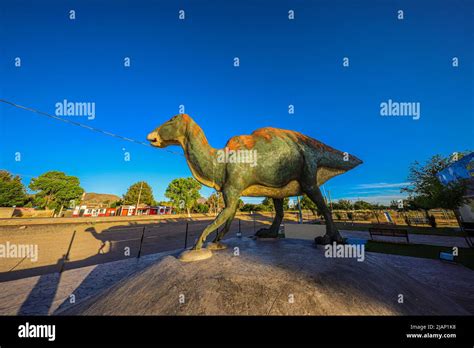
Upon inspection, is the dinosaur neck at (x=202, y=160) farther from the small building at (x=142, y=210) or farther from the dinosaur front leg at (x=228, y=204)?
the small building at (x=142, y=210)

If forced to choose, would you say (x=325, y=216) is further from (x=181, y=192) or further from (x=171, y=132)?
(x=181, y=192)

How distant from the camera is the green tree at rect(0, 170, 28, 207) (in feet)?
132

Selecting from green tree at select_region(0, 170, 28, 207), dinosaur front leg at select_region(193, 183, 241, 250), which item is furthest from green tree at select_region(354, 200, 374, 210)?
green tree at select_region(0, 170, 28, 207)

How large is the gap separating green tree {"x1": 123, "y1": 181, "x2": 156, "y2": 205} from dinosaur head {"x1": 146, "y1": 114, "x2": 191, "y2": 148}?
61891 mm

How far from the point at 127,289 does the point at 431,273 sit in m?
9.06

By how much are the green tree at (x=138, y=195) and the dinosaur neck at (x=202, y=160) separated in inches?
2449

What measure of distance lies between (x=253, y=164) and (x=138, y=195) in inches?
2627

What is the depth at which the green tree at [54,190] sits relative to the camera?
132 ft

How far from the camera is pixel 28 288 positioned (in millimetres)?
5223

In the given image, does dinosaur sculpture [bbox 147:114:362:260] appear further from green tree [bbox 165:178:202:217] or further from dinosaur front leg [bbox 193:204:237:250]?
green tree [bbox 165:178:202:217]
